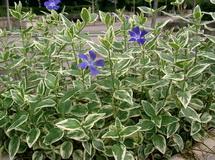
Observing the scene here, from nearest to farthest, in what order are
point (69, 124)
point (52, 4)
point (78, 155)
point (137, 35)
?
point (69, 124), point (78, 155), point (137, 35), point (52, 4)

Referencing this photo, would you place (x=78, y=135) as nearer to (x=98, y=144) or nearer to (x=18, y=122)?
(x=98, y=144)

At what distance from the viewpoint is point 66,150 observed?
1512 mm

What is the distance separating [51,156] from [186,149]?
0.51 metres

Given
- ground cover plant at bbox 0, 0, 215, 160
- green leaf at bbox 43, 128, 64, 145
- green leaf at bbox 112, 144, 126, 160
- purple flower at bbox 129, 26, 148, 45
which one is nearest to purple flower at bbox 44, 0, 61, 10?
ground cover plant at bbox 0, 0, 215, 160

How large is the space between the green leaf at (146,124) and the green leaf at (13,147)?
44 cm

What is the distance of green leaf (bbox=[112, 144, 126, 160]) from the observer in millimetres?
1402

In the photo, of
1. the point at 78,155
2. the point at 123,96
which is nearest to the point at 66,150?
the point at 78,155

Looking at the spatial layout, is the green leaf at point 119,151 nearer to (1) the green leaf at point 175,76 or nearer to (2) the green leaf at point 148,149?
(2) the green leaf at point 148,149

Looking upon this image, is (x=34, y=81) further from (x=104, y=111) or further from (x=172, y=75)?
(x=172, y=75)

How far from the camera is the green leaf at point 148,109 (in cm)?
157

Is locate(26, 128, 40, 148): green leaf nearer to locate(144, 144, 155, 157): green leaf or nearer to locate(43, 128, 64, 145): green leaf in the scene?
locate(43, 128, 64, 145): green leaf

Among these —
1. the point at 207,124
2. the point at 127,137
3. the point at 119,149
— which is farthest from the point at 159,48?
the point at 119,149

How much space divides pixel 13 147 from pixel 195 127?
0.67 metres

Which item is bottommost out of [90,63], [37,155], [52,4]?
[37,155]
